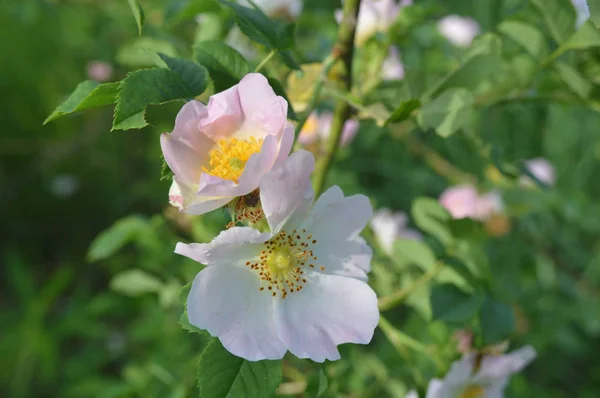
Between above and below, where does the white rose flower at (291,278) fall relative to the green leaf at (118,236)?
above

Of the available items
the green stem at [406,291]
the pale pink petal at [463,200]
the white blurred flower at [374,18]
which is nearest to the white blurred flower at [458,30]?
the pale pink petal at [463,200]

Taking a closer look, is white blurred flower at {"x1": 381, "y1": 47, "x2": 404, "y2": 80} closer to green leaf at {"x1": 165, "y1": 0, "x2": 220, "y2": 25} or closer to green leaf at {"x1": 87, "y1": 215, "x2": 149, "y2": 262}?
green leaf at {"x1": 165, "y1": 0, "x2": 220, "y2": 25}

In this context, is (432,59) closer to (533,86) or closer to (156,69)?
(533,86)

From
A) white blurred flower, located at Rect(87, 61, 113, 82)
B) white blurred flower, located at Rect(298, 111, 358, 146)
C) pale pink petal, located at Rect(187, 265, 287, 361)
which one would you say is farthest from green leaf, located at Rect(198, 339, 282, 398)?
white blurred flower, located at Rect(87, 61, 113, 82)

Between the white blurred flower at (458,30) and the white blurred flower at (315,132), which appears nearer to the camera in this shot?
the white blurred flower at (315,132)

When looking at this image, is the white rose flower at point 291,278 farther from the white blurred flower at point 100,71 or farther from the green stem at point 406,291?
the white blurred flower at point 100,71

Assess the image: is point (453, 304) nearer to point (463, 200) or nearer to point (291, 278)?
point (291, 278)
